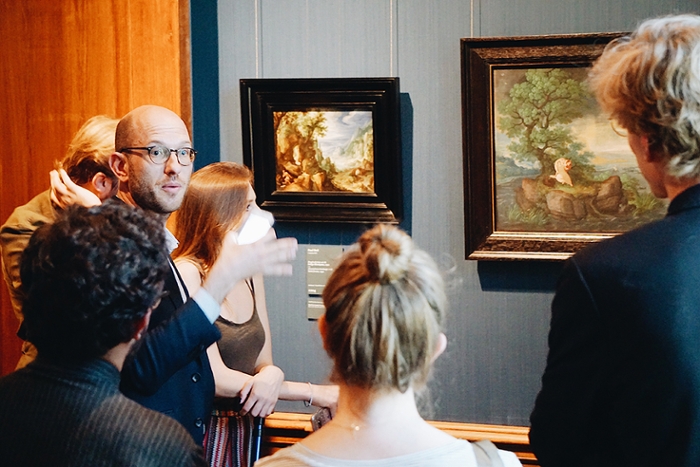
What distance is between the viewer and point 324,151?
302cm

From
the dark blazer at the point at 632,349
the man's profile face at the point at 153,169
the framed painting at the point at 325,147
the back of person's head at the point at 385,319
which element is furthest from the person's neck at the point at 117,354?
the framed painting at the point at 325,147

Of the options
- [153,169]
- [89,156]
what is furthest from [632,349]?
[89,156]

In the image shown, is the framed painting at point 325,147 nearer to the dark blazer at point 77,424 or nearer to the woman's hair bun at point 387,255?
the woman's hair bun at point 387,255

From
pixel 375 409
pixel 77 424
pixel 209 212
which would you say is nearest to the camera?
pixel 77 424

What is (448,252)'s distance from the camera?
3.03 metres

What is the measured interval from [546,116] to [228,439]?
1.64 metres

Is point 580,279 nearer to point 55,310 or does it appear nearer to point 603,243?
point 603,243

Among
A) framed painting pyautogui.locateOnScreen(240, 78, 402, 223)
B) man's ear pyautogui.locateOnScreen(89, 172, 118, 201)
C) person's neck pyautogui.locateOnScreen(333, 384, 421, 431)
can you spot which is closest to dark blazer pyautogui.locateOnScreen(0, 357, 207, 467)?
person's neck pyautogui.locateOnScreen(333, 384, 421, 431)

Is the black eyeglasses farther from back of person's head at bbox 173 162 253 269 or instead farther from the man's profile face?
back of person's head at bbox 173 162 253 269

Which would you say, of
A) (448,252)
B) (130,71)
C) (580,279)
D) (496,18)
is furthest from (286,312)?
(580,279)

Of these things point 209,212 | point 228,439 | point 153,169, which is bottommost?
point 228,439

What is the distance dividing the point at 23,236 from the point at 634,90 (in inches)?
71.8

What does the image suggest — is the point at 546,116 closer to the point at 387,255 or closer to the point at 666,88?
the point at 666,88

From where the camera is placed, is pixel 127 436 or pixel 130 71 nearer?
pixel 127 436
